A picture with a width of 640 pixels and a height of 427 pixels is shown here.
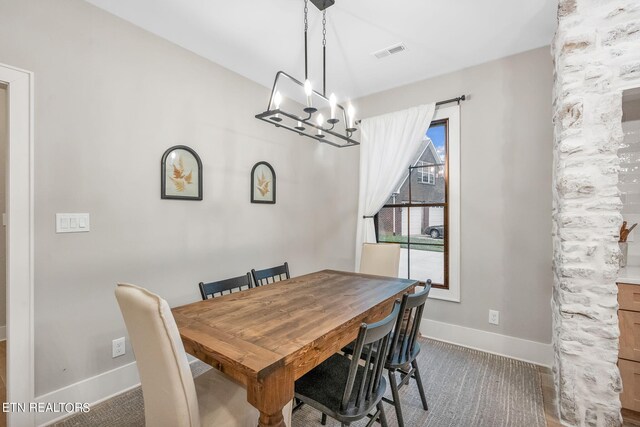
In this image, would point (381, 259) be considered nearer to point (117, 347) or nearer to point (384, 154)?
point (384, 154)

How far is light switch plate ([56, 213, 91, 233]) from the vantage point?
1923 millimetres

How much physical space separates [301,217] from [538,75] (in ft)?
9.12

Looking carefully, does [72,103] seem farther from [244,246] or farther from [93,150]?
[244,246]

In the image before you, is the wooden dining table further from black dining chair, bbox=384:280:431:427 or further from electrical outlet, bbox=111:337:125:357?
electrical outlet, bbox=111:337:125:357

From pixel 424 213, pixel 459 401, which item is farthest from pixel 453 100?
pixel 459 401

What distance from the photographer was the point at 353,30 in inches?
95.0

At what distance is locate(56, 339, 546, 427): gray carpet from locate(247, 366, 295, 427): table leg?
90 cm

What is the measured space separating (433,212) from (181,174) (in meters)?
2.56

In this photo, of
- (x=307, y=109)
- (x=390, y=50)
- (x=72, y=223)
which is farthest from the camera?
(x=390, y=50)

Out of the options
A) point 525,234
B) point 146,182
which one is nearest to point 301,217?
point 146,182

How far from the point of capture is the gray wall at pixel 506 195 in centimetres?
261

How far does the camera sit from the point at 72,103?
1.98 meters

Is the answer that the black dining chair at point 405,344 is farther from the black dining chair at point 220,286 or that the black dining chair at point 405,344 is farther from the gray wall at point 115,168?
the gray wall at point 115,168

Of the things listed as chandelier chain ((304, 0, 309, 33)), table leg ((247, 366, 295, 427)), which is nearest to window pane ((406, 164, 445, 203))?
chandelier chain ((304, 0, 309, 33))
